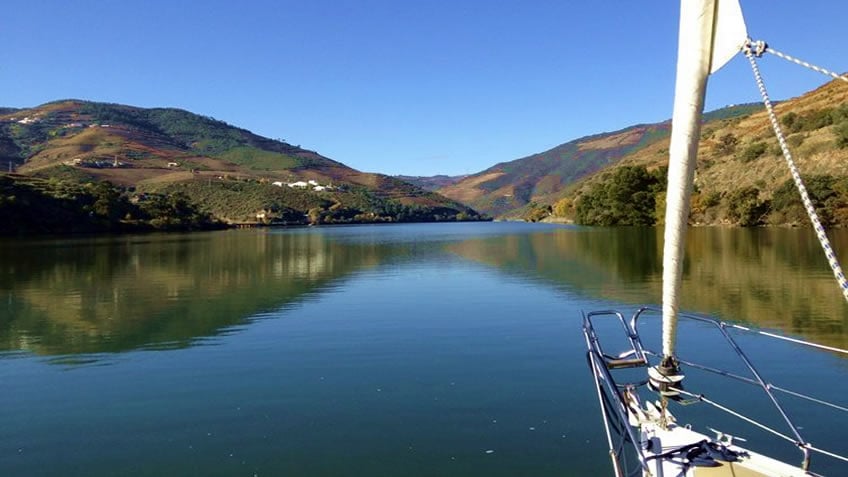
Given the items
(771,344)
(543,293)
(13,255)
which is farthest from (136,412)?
(13,255)

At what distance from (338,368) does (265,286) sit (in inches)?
648

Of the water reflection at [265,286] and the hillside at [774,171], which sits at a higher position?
the hillside at [774,171]

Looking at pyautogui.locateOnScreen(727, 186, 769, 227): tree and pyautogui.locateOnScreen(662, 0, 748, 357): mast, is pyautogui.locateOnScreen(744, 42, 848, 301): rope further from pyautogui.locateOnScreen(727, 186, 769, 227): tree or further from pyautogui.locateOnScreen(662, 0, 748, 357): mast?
pyautogui.locateOnScreen(727, 186, 769, 227): tree

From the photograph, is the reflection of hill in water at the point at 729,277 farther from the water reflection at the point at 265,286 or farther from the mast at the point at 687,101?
the mast at the point at 687,101

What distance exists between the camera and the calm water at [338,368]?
8.41 metres

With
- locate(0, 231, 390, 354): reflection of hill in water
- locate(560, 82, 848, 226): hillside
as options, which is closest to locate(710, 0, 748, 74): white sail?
locate(0, 231, 390, 354): reflection of hill in water

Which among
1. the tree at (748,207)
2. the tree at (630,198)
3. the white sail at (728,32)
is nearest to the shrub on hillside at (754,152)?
the tree at (630,198)

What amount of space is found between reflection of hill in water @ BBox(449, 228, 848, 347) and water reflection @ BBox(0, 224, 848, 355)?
6 cm

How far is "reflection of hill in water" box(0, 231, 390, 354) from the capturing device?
683 inches

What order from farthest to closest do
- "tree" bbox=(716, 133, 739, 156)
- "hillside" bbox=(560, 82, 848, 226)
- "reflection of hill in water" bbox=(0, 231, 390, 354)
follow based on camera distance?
1. "tree" bbox=(716, 133, 739, 156)
2. "hillside" bbox=(560, 82, 848, 226)
3. "reflection of hill in water" bbox=(0, 231, 390, 354)

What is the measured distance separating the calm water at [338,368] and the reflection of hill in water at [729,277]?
178 mm

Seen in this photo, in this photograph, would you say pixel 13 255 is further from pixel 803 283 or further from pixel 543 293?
pixel 803 283

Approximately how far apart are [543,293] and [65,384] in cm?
Result: 1710

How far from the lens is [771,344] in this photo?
14.7 m
